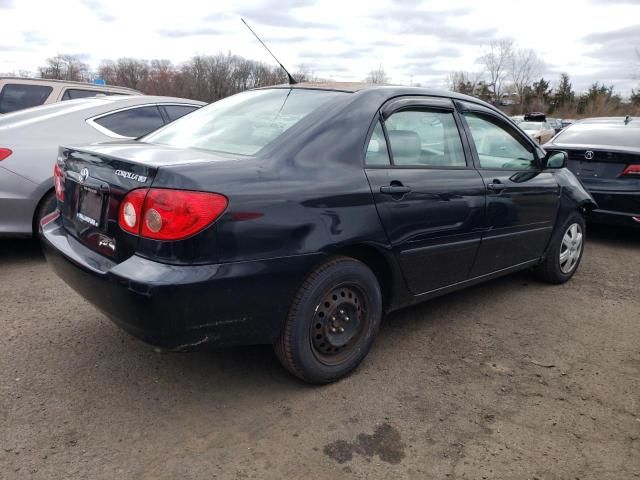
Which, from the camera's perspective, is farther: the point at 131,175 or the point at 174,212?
the point at 131,175

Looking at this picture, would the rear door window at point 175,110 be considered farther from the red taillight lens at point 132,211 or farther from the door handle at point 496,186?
the red taillight lens at point 132,211

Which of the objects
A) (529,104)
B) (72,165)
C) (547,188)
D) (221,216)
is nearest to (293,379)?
(221,216)

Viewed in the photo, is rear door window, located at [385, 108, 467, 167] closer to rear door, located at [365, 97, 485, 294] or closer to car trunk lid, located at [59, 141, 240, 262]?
rear door, located at [365, 97, 485, 294]

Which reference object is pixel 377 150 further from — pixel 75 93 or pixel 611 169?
pixel 75 93

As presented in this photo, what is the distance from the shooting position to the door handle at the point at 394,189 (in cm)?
301

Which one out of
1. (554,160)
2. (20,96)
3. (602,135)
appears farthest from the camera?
(20,96)

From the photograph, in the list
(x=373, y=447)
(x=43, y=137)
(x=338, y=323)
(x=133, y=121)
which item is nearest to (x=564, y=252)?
(x=338, y=323)

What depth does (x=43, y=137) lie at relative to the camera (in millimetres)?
4805

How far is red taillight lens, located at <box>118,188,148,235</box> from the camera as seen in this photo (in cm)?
240

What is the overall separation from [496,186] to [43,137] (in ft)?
12.6

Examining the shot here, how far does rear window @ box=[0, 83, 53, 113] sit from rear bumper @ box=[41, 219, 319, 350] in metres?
5.84

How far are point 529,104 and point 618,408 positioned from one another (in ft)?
211

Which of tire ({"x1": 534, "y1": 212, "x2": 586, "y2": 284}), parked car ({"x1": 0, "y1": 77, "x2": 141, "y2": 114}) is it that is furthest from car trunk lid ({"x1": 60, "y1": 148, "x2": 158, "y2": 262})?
parked car ({"x1": 0, "y1": 77, "x2": 141, "y2": 114})

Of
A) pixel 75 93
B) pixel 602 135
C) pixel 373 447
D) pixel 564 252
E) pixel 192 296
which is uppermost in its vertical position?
pixel 602 135
